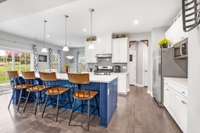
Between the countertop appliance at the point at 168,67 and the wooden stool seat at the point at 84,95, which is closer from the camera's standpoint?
the wooden stool seat at the point at 84,95

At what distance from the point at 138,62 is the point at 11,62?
734 cm

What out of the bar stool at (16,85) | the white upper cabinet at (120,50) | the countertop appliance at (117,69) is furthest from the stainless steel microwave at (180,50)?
the bar stool at (16,85)

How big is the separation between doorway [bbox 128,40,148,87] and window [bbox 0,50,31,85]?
6277 mm

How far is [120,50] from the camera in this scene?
5.36 metres

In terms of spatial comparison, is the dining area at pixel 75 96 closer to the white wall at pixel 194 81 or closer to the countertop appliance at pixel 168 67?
the white wall at pixel 194 81

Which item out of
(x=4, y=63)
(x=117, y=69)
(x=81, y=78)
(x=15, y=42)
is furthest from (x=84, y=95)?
(x=4, y=63)

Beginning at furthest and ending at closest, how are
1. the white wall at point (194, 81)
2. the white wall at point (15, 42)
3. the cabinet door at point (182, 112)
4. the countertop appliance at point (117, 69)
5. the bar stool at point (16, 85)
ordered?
the countertop appliance at point (117, 69) → the white wall at point (15, 42) → the bar stool at point (16, 85) → the cabinet door at point (182, 112) → the white wall at point (194, 81)

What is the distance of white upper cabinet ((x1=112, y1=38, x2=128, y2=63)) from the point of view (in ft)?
17.3

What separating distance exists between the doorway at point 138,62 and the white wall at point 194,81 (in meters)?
6.16

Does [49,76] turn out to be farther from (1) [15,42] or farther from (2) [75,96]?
(1) [15,42]

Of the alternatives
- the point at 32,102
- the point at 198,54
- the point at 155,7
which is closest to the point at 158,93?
the point at 155,7

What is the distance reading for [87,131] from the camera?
2.18 m

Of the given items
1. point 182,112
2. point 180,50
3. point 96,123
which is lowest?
point 96,123

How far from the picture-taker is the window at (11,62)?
18.4 ft
